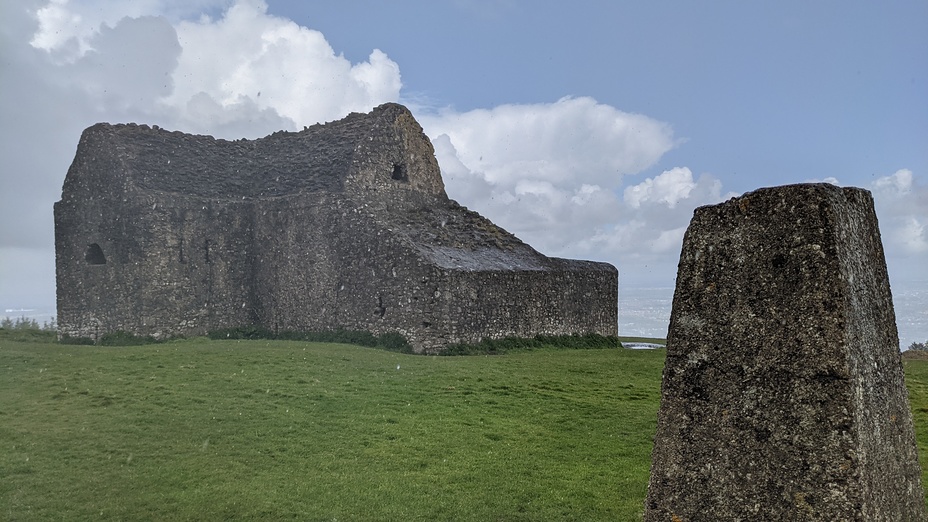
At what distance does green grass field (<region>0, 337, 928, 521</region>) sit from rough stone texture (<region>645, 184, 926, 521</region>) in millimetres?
4051

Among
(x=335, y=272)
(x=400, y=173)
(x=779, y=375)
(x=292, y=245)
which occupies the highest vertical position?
(x=400, y=173)

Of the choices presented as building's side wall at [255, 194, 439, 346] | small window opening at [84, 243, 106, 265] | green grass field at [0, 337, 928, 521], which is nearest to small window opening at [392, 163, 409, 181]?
building's side wall at [255, 194, 439, 346]

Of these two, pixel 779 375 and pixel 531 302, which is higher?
pixel 531 302

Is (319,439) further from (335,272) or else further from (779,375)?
(335,272)

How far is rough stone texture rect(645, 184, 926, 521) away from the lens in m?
3.92

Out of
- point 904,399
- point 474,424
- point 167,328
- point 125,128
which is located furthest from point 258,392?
point 125,128

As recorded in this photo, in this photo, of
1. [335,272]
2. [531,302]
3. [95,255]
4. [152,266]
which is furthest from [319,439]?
[95,255]

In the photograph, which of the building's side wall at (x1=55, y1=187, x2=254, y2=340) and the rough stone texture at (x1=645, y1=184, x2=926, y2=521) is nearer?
the rough stone texture at (x1=645, y1=184, x2=926, y2=521)

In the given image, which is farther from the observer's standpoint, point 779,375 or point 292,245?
point 292,245

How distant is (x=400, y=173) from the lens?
2858cm

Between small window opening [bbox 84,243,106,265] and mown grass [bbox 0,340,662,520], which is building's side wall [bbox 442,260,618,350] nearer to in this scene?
mown grass [bbox 0,340,662,520]

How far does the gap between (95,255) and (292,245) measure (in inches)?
279

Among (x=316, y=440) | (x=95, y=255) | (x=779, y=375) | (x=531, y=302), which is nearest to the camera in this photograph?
(x=779, y=375)

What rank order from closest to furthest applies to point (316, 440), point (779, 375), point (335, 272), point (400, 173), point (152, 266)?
point (779, 375) → point (316, 440) → point (335, 272) → point (152, 266) → point (400, 173)
